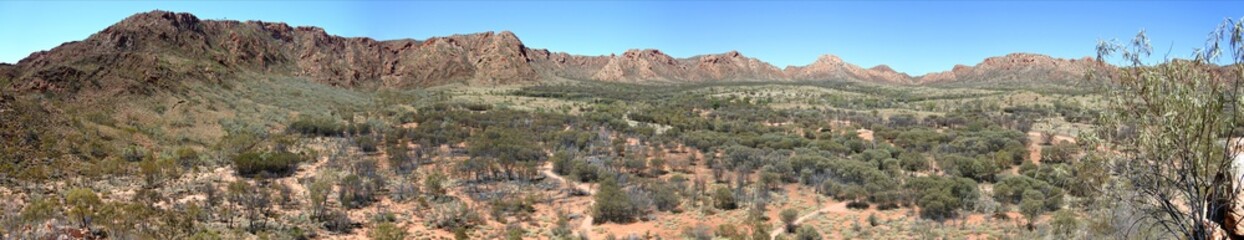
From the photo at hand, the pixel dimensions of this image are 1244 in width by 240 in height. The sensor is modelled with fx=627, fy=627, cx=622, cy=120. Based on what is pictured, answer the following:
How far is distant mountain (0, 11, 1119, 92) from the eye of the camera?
51.8m

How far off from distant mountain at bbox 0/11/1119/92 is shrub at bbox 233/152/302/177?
21.2 metres

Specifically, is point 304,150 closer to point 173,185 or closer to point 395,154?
point 395,154

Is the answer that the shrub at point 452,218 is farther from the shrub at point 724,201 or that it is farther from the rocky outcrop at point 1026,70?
the rocky outcrop at point 1026,70

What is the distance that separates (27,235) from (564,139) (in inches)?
1232

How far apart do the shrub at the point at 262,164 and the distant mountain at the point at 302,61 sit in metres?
21.2

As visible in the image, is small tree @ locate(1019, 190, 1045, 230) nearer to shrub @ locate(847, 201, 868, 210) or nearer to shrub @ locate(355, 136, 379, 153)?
A: shrub @ locate(847, 201, 868, 210)

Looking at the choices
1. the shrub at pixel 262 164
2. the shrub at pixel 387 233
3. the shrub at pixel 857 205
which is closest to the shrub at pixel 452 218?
the shrub at pixel 387 233

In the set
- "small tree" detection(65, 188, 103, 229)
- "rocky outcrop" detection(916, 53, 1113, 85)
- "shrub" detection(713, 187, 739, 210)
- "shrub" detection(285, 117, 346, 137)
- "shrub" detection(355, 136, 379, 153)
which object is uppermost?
"rocky outcrop" detection(916, 53, 1113, 85)

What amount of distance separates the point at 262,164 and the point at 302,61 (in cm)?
9536

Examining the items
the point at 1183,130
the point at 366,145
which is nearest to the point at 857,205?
the point at 1183,130

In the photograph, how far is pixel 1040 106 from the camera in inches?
2960

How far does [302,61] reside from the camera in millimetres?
114688

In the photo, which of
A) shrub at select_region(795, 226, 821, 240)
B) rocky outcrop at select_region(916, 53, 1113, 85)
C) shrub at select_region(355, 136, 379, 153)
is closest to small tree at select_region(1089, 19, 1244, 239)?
shrub at select_region(795, 226, 821, 240)

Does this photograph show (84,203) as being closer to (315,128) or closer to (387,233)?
(387,233)
